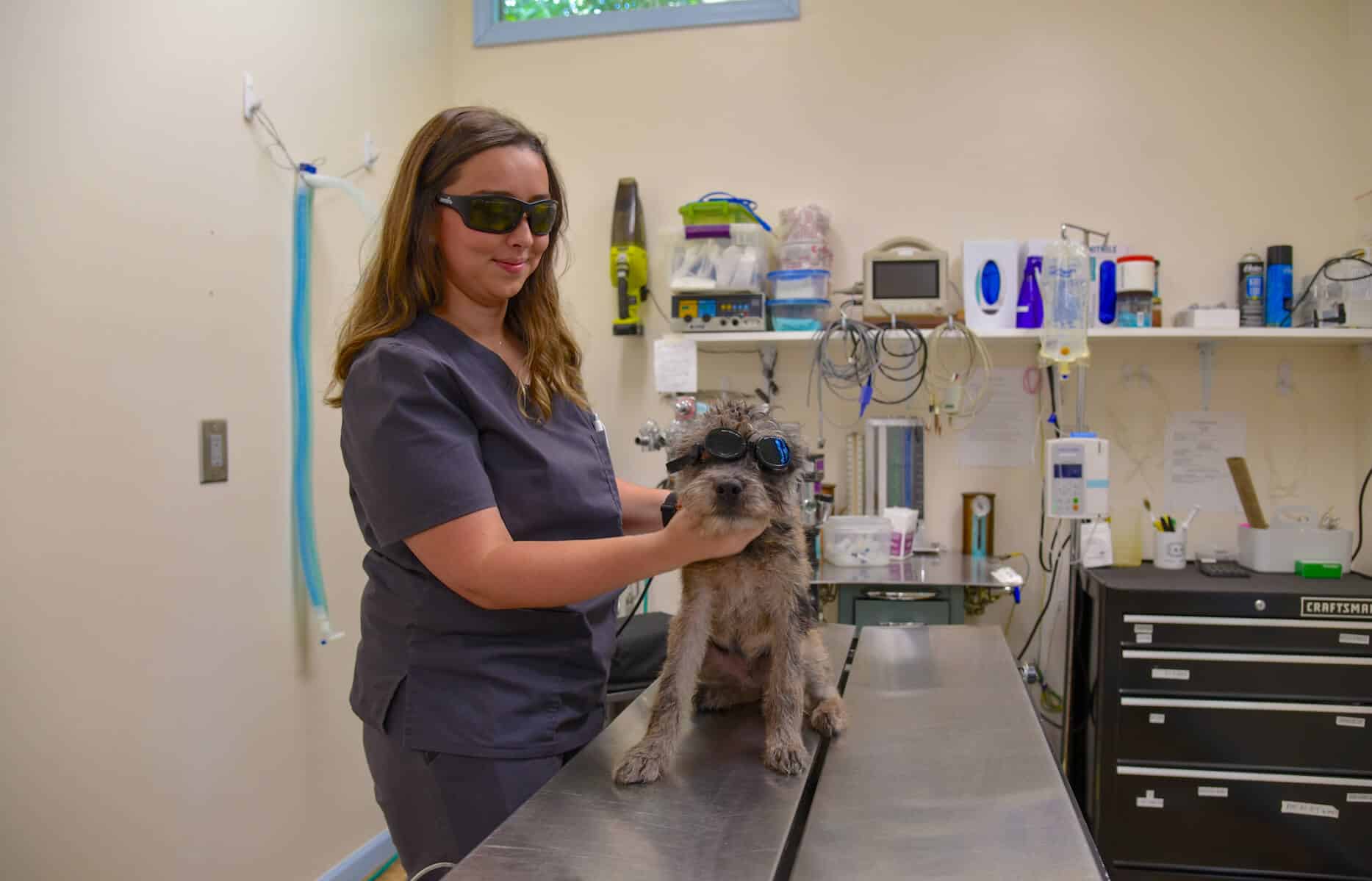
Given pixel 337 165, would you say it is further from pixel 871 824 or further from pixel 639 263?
pixel 871 824

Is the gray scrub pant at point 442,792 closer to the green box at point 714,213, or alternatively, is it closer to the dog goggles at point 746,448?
the dog goggles at point 746,448

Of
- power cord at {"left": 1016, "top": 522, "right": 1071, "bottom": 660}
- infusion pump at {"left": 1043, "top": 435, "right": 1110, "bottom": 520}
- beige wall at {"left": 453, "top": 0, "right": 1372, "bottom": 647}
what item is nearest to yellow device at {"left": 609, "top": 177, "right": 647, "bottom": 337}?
beige wall at {"left": 453, "top": 0, "right": 1372, "bottom": 647}

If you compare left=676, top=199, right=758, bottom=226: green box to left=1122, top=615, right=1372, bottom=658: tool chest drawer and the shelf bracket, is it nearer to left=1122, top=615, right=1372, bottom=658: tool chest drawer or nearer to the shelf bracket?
the shelf bracket

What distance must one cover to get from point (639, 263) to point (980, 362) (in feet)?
4.61

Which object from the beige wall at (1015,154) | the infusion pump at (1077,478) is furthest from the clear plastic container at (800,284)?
the infusion pump at (1077,478)

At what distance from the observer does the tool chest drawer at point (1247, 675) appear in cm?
276

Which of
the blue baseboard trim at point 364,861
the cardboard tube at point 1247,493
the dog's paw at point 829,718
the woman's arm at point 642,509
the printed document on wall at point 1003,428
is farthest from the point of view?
the printed document on wall at point 1003,428

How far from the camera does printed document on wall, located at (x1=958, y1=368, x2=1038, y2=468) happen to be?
3.55 meters

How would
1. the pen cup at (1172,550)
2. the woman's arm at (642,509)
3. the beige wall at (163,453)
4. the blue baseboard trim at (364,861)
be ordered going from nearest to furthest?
the woman's arm at (642,509) → the beige wall at (163,453) → the blue baseboard trim at (364,861) → the pen cup at (1172,550)

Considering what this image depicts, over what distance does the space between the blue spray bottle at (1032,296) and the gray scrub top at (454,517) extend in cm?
236

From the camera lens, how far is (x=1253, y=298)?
3230 millimetres

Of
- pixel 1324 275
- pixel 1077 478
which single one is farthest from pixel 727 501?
pixel 1324 275

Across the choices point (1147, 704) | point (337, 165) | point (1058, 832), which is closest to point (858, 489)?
point (1147, 704)

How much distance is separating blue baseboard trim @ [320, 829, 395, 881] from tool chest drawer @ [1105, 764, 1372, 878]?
2375 mm
